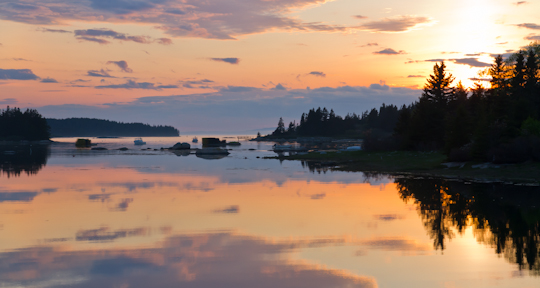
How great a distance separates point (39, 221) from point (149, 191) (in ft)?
36.0

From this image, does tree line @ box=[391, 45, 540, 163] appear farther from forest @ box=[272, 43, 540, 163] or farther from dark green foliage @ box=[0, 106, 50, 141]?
dark green foliage @ box=[0, 106, 50, 141]

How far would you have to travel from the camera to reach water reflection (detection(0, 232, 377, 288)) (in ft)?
35.9

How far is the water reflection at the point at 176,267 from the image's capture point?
1095 cm

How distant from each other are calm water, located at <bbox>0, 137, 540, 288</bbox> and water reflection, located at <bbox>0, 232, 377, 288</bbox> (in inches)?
1.3

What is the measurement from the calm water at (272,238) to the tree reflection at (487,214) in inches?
2.3

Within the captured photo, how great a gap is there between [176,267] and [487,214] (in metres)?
15.0

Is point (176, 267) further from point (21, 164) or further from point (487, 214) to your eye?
point (21, 164)

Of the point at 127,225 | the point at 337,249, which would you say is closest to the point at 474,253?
the point at 337,249

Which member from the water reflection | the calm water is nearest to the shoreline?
the calm water

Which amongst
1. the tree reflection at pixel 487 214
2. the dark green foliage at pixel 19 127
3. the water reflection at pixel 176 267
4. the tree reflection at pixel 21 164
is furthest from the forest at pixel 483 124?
the dark green foliage at pixel 19 127

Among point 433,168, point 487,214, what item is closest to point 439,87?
point 433,168

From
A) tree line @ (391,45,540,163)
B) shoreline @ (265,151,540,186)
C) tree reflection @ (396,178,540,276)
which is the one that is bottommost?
tree reflection @ (396,178,540,276)

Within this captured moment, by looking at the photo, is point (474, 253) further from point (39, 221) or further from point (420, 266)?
point (39, 221)

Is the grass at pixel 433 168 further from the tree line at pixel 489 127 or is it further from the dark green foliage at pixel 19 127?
the dark green foliage at pixel 19 127
